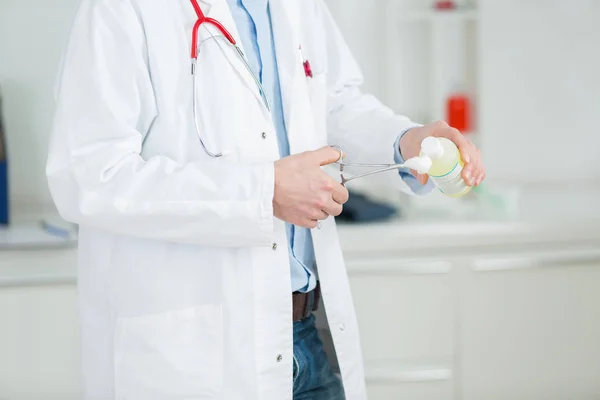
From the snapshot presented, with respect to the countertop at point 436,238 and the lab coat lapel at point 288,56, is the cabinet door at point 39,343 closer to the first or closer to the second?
the countertop at point 436,238

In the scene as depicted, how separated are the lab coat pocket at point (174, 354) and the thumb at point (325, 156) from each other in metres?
0.29

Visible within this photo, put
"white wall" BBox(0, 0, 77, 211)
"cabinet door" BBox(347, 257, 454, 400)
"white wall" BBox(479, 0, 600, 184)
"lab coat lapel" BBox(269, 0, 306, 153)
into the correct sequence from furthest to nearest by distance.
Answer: "white wall" BBox(479, 0, 600, 184) → "white wall" BBox(0, 0, 77, 211) → "cabinet door" BBox(347, 257, 454, 400) → "lab coat lapel" BBox(269, 0, 306, 153)

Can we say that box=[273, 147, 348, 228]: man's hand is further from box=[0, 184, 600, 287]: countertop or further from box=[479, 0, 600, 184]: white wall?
box=[479, 0, 600, 184]: white wall

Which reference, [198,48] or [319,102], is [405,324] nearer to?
[319,102]

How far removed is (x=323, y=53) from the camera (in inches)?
62.1

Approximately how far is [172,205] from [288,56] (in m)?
0.38

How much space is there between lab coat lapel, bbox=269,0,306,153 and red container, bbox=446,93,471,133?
1.41 metres

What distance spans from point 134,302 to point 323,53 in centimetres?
62

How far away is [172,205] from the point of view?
1208mm

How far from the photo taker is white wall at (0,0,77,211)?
2.69 m

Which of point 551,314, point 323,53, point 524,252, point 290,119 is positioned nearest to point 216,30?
point 290,119

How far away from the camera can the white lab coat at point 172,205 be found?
1.21 metres

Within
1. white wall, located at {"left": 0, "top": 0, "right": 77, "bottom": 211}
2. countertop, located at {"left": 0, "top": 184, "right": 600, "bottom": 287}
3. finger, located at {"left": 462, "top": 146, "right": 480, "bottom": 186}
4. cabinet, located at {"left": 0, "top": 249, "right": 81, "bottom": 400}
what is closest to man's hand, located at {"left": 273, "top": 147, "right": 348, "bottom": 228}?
finger, located at {"left": 462, "top": 146, "right": 480, "bottom": 186}

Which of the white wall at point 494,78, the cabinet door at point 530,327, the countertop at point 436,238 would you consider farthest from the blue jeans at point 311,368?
the white wall at point 494,78
